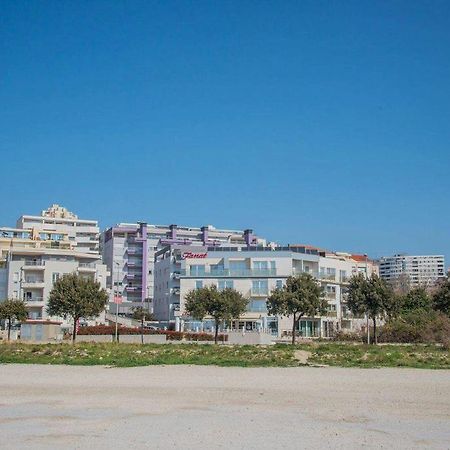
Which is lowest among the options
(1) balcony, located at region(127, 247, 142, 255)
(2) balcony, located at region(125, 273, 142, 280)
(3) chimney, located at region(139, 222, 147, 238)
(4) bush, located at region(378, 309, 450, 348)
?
(4) bush, located at region(378, 309, 450, 348)

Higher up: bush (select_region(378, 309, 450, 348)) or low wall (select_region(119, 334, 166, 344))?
bush (select_region(378, 309, 450, 348))

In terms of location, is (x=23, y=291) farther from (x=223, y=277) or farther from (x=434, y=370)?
(x=434, y=370)

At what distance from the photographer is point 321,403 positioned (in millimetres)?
19562

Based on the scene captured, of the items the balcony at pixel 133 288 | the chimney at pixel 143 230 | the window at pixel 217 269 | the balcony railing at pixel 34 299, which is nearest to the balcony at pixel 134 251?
the chimney at pixel 143 230

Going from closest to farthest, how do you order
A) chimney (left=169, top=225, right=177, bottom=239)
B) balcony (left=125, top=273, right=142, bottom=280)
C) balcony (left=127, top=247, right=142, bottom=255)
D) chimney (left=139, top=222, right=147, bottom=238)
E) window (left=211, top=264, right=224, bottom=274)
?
window (left=211, top=264, right=224, bottom=274), balcony (left=125, top=273, right=142, bottom=280), balcony (left=127, top=247, right=142, bottom=255), chimney (left=139, top=222, right=147, bottom=238), chimney (left=169, top=225, right=177, bottom=239)

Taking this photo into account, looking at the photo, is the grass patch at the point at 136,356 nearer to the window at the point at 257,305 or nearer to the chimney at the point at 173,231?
the window at the point at 257,305

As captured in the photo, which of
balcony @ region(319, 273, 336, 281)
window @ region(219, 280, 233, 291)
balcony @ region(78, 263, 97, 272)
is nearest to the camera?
window @ region(219, 280, 233, 291)

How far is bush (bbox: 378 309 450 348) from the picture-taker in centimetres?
6034

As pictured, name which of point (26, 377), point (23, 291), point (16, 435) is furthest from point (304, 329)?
point (16, 435)

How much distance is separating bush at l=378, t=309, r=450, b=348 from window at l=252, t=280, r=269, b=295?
→ 24787mm

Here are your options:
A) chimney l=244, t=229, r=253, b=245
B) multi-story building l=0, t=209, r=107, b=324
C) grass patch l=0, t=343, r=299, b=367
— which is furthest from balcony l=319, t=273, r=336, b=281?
chimney l=244, t=229, r=253, b=245

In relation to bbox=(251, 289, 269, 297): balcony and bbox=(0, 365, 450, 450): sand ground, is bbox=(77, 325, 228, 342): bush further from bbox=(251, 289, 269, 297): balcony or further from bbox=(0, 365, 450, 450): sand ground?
bbox=(0, 365, 450, 450): sand ground

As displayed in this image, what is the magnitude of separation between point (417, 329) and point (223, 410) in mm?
49860

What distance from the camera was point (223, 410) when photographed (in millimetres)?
17906
